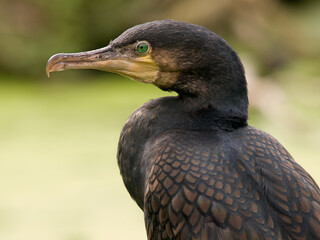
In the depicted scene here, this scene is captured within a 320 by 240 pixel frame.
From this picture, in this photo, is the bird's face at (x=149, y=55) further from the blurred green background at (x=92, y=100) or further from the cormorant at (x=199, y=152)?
the blurred green background at (x=92, y=100)

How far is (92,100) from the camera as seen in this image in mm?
5375

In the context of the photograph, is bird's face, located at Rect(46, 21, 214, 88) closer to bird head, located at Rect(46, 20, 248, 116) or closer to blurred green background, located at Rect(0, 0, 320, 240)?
bird head, located at Rect(46, 20, 248, 116)

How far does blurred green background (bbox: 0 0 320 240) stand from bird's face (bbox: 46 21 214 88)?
58.9 inches

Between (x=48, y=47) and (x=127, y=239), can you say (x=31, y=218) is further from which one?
(x=48, y=47)

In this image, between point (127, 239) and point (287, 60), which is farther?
point (287, 60)

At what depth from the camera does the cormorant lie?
1985 millimetres

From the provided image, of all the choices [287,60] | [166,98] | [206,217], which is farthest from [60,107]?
[206,217]

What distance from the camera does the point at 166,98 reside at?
2369mm

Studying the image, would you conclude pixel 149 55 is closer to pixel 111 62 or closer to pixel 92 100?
pixel 111 62

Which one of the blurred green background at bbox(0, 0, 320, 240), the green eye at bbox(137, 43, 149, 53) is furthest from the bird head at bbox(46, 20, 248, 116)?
the blurred green background at bbox(0, 0, 320, 240)

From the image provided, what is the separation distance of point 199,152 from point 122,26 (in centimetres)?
401

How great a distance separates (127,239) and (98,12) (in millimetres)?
2906

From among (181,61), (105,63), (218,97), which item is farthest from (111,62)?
(218,97)

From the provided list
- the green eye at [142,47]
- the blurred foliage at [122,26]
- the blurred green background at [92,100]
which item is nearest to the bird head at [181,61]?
the green eye at [142,47]
